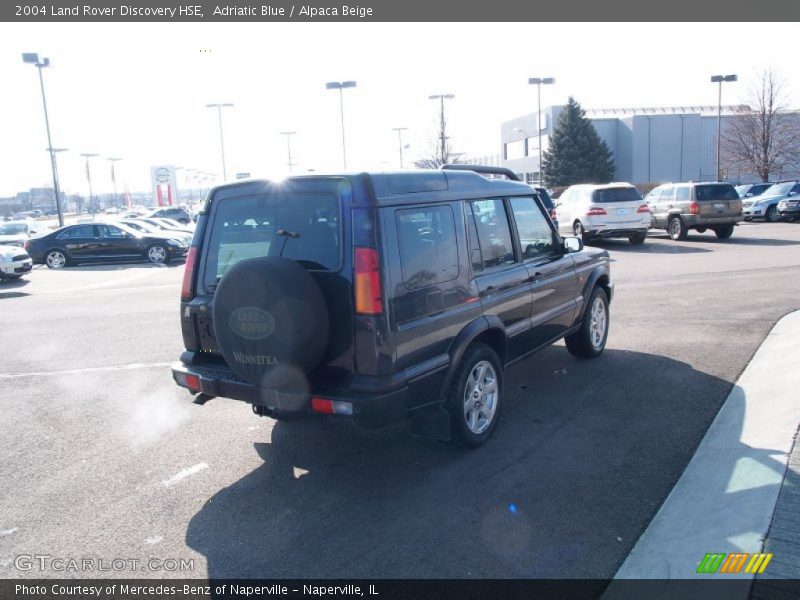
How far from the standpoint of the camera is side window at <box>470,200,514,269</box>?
4.91m

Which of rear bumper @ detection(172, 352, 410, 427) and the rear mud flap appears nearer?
rear bumper @ detection(172, 352, 410, 427)

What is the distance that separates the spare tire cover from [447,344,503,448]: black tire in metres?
1.09

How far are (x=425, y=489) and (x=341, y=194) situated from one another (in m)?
1.96

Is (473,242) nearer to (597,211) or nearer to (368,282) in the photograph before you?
(368,282)

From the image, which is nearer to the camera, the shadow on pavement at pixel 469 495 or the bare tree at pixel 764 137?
the shadow on pavement at pixel 469 495

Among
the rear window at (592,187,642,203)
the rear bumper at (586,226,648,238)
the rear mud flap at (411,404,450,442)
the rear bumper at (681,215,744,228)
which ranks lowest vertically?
the rear mud flap at (411,404,450,442)

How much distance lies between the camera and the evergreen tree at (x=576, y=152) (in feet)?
170

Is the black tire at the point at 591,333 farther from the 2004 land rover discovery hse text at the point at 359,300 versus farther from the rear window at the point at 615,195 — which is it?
the rear window at the point at 615,195

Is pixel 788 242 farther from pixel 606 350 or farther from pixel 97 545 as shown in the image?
pixel 97 545

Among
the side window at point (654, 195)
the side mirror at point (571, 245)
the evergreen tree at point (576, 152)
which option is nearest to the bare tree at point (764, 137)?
the evergreen tree at point (576, 152)

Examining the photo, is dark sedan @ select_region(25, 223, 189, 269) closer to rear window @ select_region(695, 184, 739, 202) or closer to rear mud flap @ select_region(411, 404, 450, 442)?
rear window @ select_region(695, 184, 739, 202)

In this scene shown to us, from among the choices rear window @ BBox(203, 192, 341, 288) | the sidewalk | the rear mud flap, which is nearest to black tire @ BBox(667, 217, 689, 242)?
the sidewalk

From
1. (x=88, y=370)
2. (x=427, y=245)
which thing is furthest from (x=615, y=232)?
(x=427, y=245)

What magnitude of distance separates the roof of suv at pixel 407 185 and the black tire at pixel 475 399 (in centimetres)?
116
